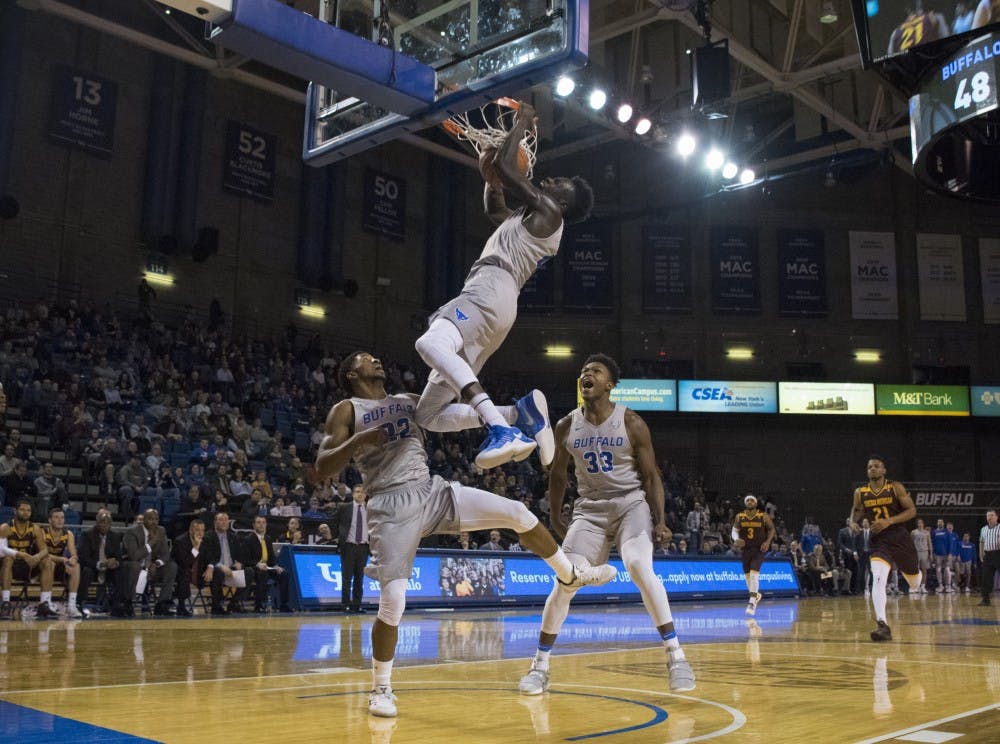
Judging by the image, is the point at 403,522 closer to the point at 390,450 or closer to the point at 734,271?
the point at 390,450

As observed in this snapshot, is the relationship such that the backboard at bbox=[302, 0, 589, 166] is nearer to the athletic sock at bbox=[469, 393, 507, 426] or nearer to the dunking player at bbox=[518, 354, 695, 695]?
the dunking player at bbox=[518, 354, 695, 695]

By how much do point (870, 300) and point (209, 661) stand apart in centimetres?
3079

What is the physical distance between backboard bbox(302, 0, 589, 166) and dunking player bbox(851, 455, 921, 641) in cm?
541

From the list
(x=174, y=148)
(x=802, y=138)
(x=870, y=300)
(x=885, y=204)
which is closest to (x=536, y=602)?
(x=174, y=148)

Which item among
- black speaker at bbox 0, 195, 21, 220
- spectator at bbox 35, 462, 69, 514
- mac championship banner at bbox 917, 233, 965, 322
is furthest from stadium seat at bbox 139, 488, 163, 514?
mac championship banner at bbox 917, 233, 965, 322

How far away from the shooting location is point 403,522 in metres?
5.16

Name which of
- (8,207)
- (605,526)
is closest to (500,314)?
(605,526)

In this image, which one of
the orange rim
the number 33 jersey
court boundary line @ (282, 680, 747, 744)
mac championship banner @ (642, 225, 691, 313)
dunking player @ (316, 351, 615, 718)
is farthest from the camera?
mac championship banner @ (642, 225, 691, 313)

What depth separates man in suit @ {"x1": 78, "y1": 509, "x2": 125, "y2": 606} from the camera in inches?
499

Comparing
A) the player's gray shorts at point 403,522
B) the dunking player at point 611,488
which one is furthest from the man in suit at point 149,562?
the player's gray shorts at point 403,522

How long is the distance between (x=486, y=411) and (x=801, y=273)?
100 feet

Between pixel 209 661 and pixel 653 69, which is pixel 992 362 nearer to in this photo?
pixel 653 69

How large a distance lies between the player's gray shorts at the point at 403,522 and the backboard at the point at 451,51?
3712mm

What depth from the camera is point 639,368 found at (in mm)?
32656
